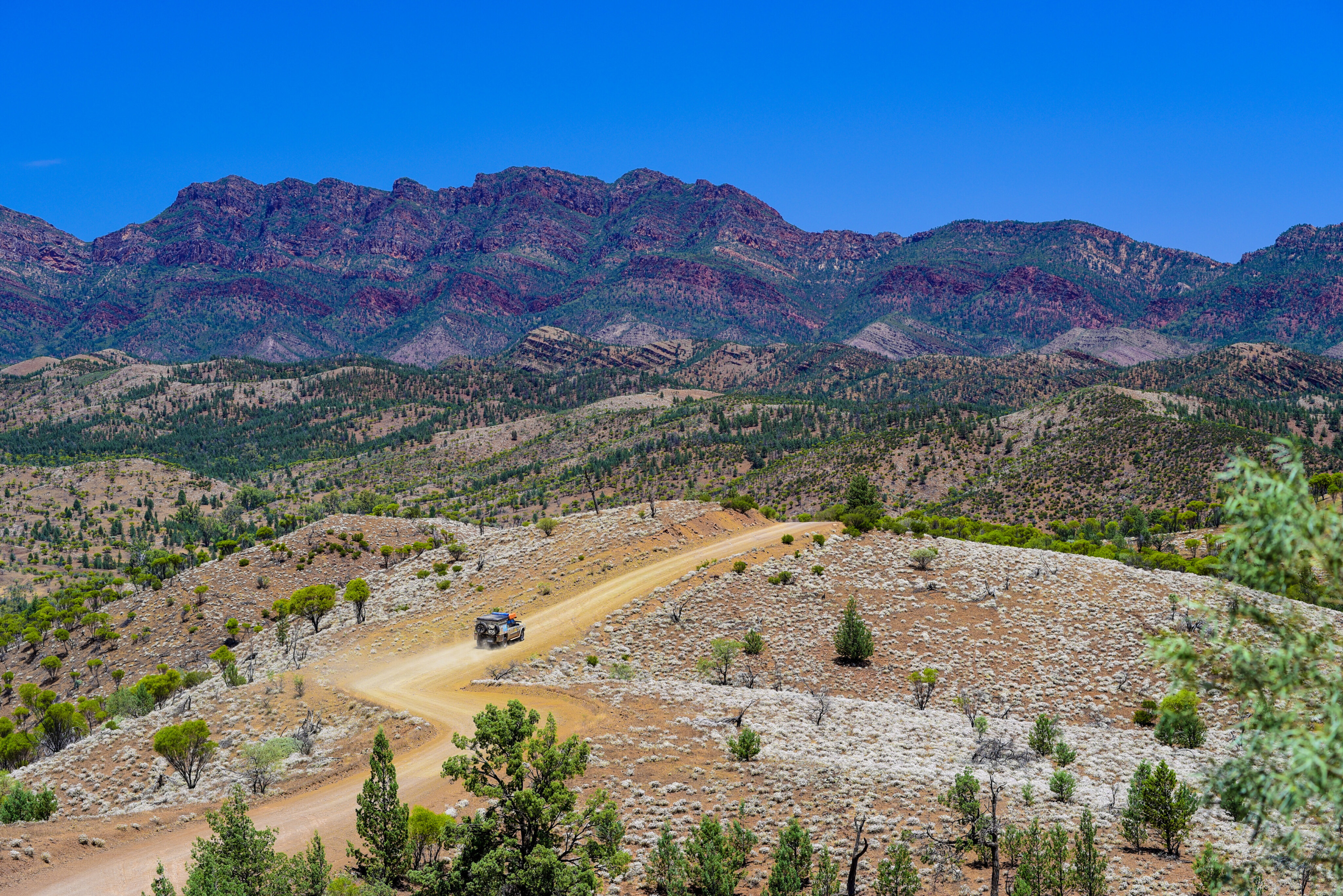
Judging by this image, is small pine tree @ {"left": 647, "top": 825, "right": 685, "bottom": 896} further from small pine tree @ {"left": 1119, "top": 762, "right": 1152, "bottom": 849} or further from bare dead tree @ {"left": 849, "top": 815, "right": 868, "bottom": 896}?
small pine tree @ {"left": 1119, "top": 762, "right": 1152, "bottom": 849}

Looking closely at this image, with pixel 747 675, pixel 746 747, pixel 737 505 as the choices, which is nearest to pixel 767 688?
pixel 747 675

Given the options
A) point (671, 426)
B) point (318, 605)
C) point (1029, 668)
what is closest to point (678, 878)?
point (1029, 668)

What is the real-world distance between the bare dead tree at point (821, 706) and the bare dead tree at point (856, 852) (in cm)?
721

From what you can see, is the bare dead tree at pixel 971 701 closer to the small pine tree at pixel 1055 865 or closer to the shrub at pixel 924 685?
the shrub at pixel 924 685

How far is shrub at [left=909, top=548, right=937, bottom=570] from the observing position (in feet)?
139

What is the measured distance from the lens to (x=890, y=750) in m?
23.8

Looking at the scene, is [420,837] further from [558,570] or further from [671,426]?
[671,426]

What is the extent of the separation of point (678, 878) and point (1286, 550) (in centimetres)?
1322

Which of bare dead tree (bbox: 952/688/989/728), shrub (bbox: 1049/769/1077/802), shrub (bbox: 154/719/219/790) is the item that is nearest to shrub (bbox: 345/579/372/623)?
shrub (bbox: 154/719/219/790)

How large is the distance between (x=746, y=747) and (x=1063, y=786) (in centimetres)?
874

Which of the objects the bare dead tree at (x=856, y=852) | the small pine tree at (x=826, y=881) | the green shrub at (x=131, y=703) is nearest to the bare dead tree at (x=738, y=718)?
the bare dead tree at (x=856, y=852)

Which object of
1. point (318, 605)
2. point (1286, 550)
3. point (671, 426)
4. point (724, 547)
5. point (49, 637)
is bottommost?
point (49, 637)

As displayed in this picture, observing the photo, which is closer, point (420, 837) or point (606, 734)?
point (420, 837)

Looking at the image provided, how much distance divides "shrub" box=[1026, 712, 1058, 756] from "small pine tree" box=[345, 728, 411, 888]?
19.2 metres
